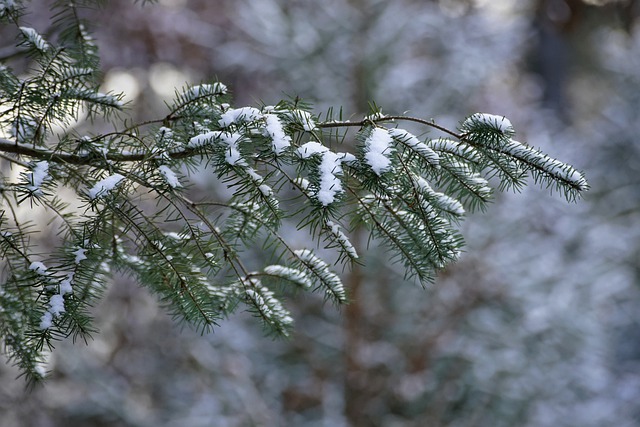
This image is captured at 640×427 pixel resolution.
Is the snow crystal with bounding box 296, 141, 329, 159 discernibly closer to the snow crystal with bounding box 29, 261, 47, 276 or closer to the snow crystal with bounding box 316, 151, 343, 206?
the snow crystal with bounding box 316, 151, 343, 206

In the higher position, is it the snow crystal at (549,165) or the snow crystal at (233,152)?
the snow crystal at (549,165)

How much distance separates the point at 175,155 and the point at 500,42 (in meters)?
3.58

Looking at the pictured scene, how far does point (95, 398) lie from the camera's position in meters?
4.07

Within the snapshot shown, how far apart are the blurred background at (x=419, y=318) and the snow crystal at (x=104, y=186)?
2.45 meters

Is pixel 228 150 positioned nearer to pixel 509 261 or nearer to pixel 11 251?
pixel 11 251

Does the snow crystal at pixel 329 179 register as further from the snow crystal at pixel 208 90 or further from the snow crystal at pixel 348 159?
the snow crystal at pixel 208 90

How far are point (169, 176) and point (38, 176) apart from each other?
0.65 feet

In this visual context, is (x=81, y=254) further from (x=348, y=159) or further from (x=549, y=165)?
(x=549, y=165)

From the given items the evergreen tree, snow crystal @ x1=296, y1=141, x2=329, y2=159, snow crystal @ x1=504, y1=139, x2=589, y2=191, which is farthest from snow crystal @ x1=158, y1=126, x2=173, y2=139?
snow crystal @ x1=504, y1=139, x2=589, y2=191

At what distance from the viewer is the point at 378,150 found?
35.0 inches

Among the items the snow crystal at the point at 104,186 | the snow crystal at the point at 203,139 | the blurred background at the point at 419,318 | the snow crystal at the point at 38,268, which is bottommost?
the snow crystal at the point at 38,268

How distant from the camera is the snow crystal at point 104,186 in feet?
3.05

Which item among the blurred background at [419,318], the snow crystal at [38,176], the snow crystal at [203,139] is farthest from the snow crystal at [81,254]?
the blurred background at [419,318]

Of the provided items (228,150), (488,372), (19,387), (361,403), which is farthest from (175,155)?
(19,387)
